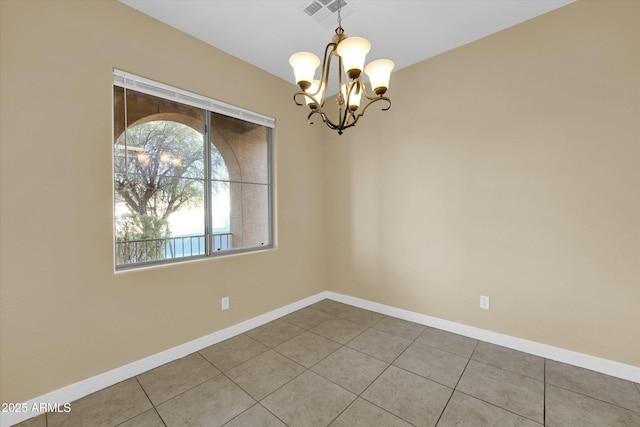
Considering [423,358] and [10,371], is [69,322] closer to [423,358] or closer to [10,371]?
[10,371]

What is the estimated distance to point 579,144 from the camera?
2.08 metres

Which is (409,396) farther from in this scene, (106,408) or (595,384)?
(106,408)

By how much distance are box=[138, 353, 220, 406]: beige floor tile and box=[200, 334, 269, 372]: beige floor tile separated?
2.7 inches

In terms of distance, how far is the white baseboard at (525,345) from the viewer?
1955 mm

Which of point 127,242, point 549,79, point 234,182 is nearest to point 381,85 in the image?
point 549,79

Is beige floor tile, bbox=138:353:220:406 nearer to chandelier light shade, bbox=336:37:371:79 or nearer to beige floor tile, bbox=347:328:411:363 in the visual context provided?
Result: beige floor tile, bbox=347:328:411:363

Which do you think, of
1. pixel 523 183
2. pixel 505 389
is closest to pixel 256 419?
pixel 505 389

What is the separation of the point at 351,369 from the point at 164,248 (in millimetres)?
1912

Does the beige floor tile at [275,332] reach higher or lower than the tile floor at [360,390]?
higher

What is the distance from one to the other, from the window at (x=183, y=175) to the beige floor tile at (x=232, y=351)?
2.88 ft

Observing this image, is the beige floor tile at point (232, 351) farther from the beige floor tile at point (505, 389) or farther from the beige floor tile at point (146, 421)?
the beige floor tile at point (505, 389)

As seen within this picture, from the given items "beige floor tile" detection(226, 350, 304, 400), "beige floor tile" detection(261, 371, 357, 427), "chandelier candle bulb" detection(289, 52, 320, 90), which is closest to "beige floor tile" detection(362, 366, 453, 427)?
"beige floor tile" detection(261, 371, 357, 427)

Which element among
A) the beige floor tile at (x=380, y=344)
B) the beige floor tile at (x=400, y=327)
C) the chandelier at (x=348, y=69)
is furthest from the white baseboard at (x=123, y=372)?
the chandelier at (x=348, y=69)

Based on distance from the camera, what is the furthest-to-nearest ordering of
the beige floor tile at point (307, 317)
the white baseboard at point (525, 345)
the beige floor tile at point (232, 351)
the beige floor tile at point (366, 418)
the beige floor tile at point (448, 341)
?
the beige floor tile at point (307, 317), the beige floor tile at point (448, 341), the beige floor tile at point (232, 351), the white baseboard at point (525, 345), the beige floor tile at point (366, 418)
